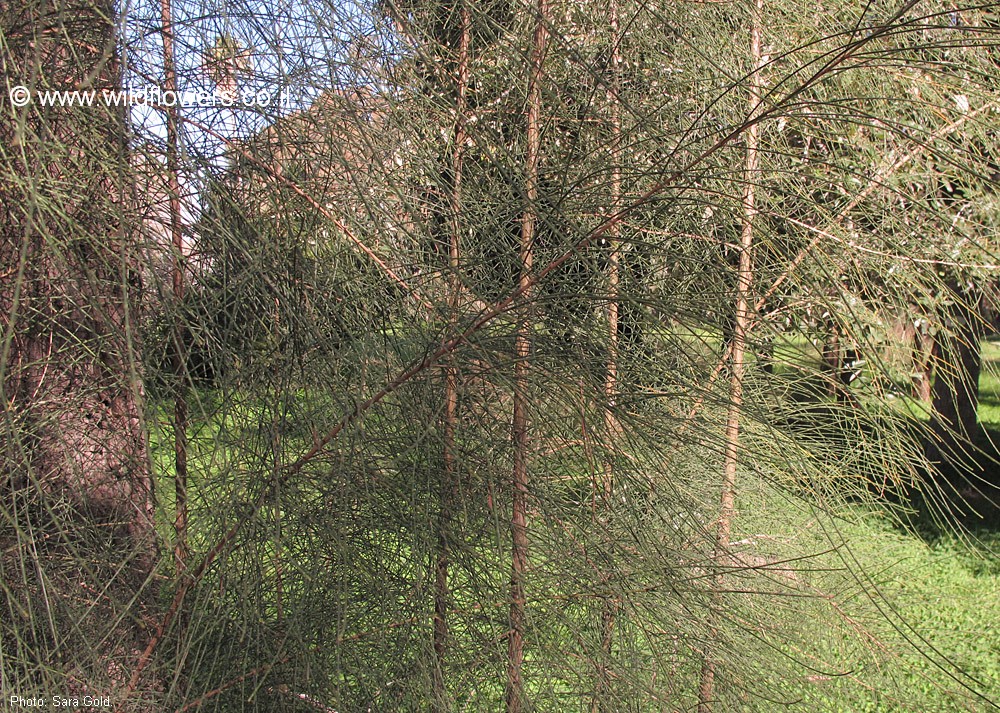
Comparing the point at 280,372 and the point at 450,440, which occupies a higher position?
the point at 280,372

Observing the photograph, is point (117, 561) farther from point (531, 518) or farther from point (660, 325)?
point (660, 325)

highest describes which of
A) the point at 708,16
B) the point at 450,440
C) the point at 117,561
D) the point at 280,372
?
the point at 708,16

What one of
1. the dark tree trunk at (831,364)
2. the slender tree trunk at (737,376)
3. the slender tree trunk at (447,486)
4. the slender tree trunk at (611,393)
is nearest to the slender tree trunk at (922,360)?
the dark tree trunk at (831,364)

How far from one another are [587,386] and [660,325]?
139 mm

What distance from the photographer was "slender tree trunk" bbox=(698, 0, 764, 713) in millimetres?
1312

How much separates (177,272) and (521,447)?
0.61 m

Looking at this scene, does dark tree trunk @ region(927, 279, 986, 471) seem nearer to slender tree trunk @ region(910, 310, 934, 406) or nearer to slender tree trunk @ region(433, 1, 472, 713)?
slender tree trunk @ region(910, 310, 934, 406)

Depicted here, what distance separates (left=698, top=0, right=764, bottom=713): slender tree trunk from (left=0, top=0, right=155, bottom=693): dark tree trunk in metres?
0.88

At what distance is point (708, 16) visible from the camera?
1.76 m

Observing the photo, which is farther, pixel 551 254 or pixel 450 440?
pixel 551 254

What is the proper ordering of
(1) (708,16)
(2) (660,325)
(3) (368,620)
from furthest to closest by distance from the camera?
(1) (708,16) → (3) (368,620) → (2) (660,325)

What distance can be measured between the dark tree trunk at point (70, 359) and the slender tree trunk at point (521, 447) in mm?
529

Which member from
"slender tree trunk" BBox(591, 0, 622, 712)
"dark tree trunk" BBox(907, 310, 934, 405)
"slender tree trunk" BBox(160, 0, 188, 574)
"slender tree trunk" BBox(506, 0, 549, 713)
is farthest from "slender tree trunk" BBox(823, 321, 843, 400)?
"slender tree trunk" BBox(160, 0, 188, 574)

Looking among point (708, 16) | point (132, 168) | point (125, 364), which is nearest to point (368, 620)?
point (125, 364)
